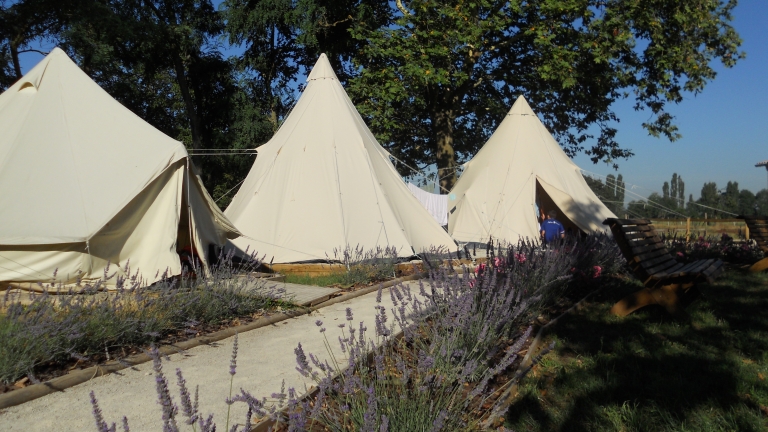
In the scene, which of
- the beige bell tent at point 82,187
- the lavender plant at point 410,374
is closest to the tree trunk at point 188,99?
the beige bell tent at point 82,187

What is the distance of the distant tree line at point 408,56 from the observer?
19.0m

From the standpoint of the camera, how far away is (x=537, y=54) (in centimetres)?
2172

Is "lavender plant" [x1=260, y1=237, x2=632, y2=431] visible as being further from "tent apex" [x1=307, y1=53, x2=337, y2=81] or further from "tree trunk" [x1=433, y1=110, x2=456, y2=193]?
"tree trunk" [x1=433, y1=110, x2=456, y2=193]

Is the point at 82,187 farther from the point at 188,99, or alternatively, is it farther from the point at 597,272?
the point at 188,99

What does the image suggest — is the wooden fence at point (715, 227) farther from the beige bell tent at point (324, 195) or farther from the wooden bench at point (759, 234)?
the beige bell tent at point (324, 195)

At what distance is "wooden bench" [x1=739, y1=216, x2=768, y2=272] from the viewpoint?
976 cm

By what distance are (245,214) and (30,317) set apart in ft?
23.5

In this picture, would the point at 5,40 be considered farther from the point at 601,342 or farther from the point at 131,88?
the point at 601,342

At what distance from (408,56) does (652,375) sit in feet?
51.2

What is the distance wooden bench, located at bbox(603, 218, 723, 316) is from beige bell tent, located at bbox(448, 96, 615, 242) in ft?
28.3

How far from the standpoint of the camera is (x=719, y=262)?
7184 mm

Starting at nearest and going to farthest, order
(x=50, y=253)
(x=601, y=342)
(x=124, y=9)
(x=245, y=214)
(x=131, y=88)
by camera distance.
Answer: (x=601, y=342)
(x=50, y=253)
(x=245, y=214)
(x=124, y=9)
(x=131, y=88)

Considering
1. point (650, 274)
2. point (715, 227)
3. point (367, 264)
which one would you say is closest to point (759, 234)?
point (650, 274)

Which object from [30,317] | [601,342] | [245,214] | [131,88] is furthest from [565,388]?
[131,88]
